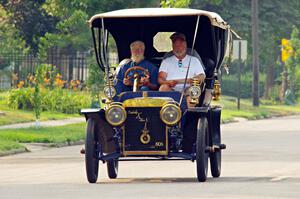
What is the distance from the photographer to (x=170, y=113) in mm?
18047

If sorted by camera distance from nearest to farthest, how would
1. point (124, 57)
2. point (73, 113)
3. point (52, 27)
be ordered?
point (124, 57) → point (73, 113) → point (52, 27)

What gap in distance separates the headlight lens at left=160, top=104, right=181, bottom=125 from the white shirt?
1094mm

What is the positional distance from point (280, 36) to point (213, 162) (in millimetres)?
54199

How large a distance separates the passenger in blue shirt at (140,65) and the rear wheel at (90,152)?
1.17 meters

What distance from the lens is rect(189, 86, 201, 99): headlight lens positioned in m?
18.7

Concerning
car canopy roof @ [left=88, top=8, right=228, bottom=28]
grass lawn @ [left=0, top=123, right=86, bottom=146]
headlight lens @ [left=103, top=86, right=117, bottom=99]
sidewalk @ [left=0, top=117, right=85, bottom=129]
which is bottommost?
sidewalk @ [left=0, top=117, right=85, bottom=129]

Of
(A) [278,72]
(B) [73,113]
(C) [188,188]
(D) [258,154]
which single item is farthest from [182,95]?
(A) [278,72]

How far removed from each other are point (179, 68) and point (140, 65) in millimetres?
632

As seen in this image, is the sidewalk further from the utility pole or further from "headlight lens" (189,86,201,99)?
the utility pole

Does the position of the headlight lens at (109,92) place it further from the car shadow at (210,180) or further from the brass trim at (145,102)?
the car shadow at (210,180)

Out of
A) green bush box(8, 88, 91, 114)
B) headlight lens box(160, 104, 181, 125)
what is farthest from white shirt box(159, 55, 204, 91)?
green bush box(8, 88, 91, 114)

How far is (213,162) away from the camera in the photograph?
19531 mm

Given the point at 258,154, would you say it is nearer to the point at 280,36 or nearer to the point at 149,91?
the point at 149,91

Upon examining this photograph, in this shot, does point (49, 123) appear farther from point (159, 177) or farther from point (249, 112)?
point (159, 177)
